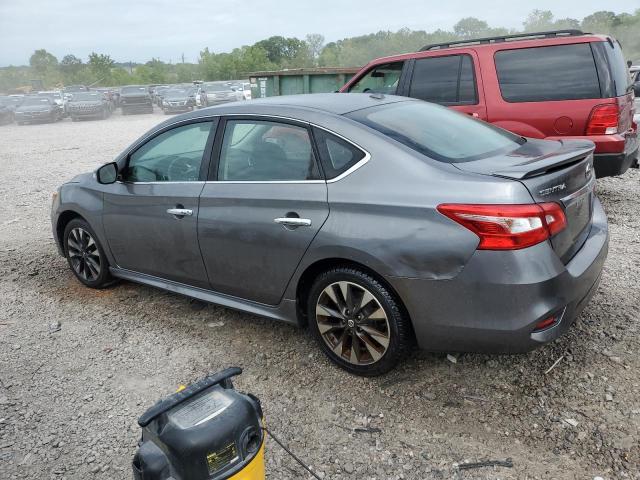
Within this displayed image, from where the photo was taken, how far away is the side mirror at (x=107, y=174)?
3818mm

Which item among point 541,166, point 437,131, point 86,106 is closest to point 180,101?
point 86,106

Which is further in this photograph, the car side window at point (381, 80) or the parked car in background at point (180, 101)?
the parked car in background at point (180, 101)

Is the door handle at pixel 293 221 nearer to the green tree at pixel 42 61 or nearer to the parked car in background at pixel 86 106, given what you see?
the parked car in background at pixel 86 106

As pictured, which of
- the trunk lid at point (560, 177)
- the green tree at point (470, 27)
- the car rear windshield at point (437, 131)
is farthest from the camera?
the green tree at point (470, 27)

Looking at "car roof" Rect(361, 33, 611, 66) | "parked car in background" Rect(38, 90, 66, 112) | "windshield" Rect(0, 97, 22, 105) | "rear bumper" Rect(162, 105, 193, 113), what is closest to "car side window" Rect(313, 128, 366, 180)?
"car roof" Rect(361, 33, 611, 66)

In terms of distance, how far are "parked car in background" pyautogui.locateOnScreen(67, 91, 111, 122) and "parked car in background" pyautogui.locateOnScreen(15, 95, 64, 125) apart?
2.37ft

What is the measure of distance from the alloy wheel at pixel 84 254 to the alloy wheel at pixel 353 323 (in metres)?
2.22

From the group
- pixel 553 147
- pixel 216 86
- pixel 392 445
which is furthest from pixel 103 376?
pixel 216 86

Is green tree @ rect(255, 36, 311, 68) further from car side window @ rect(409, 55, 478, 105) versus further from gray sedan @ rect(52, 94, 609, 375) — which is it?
gray sedan @ rect(52, 94, 609, 375)

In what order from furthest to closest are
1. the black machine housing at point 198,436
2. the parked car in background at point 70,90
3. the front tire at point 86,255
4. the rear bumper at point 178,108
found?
the parked car in background at point 70,90 → the rear bumper at point 178,108 → the front tire at point 86,255 → the black machine housing at point 198,436

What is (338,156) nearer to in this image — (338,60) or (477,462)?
(477,462)

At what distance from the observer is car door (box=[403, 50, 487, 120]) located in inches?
219

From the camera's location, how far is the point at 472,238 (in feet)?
7.79

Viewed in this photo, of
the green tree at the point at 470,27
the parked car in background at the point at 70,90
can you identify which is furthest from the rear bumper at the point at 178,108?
the green tree at the point at 470,27
